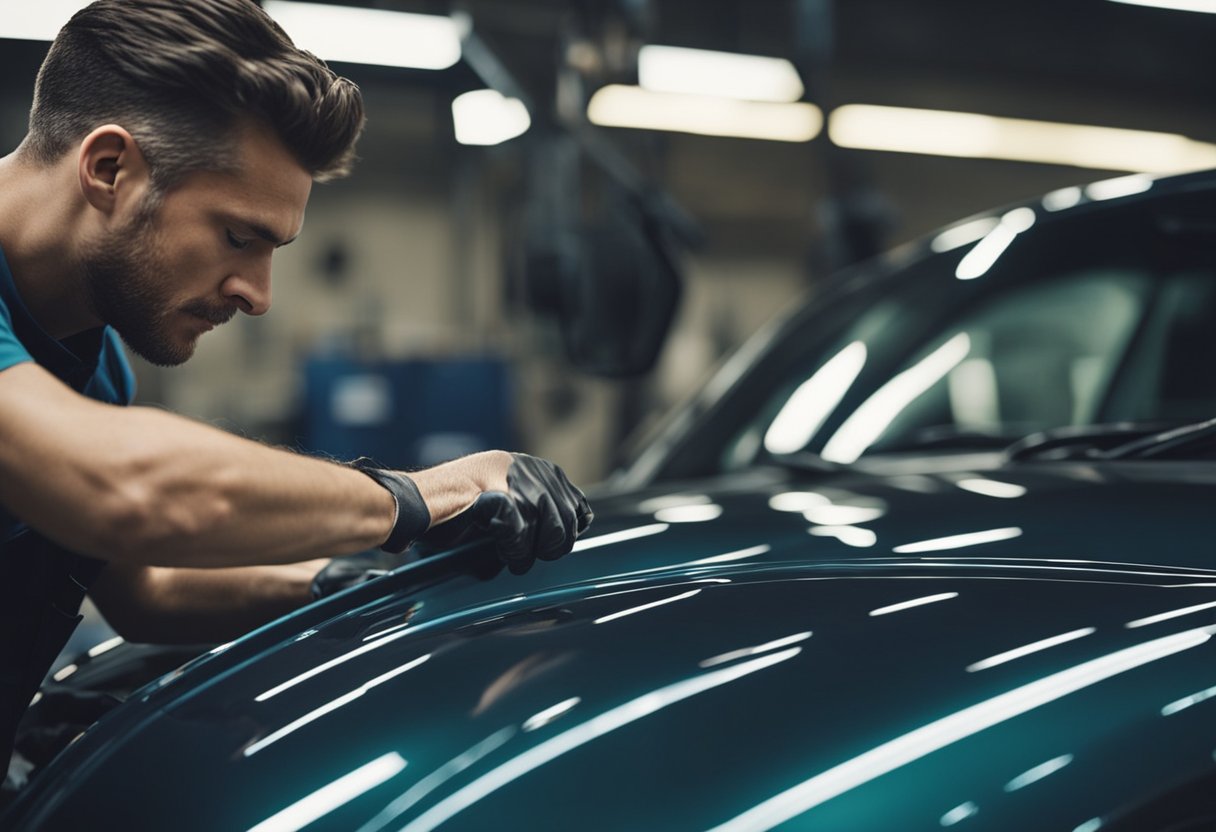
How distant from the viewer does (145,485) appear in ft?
2.83

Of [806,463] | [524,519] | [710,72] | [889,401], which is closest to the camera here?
[524,519]

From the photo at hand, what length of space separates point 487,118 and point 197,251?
6.56m

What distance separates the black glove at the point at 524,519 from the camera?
1.02 metres

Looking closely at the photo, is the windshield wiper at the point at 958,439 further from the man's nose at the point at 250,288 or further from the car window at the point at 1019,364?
the man's nose at the point at 250,288

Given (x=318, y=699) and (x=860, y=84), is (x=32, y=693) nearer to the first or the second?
(x=318, y=699)

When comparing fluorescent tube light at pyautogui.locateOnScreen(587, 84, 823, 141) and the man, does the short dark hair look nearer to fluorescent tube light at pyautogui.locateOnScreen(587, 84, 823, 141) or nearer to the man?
the man

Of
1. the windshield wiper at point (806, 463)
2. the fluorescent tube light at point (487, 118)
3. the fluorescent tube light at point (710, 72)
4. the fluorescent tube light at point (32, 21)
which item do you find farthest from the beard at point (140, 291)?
the fluorescent tube light at point (487, 118)

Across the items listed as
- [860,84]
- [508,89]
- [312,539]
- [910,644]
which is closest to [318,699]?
[312,539]

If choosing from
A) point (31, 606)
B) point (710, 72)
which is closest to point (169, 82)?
point (31, 606)

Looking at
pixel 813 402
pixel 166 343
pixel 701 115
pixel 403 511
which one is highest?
pixel 701 115

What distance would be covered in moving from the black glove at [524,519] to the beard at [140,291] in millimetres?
383

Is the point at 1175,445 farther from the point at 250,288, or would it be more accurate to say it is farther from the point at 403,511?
the point at 250,288

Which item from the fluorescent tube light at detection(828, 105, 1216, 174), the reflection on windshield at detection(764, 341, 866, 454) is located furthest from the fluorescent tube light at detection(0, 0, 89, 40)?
the fluorescent tube light at detection(828, 105, 1216, 174)

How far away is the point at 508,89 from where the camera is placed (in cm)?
414
